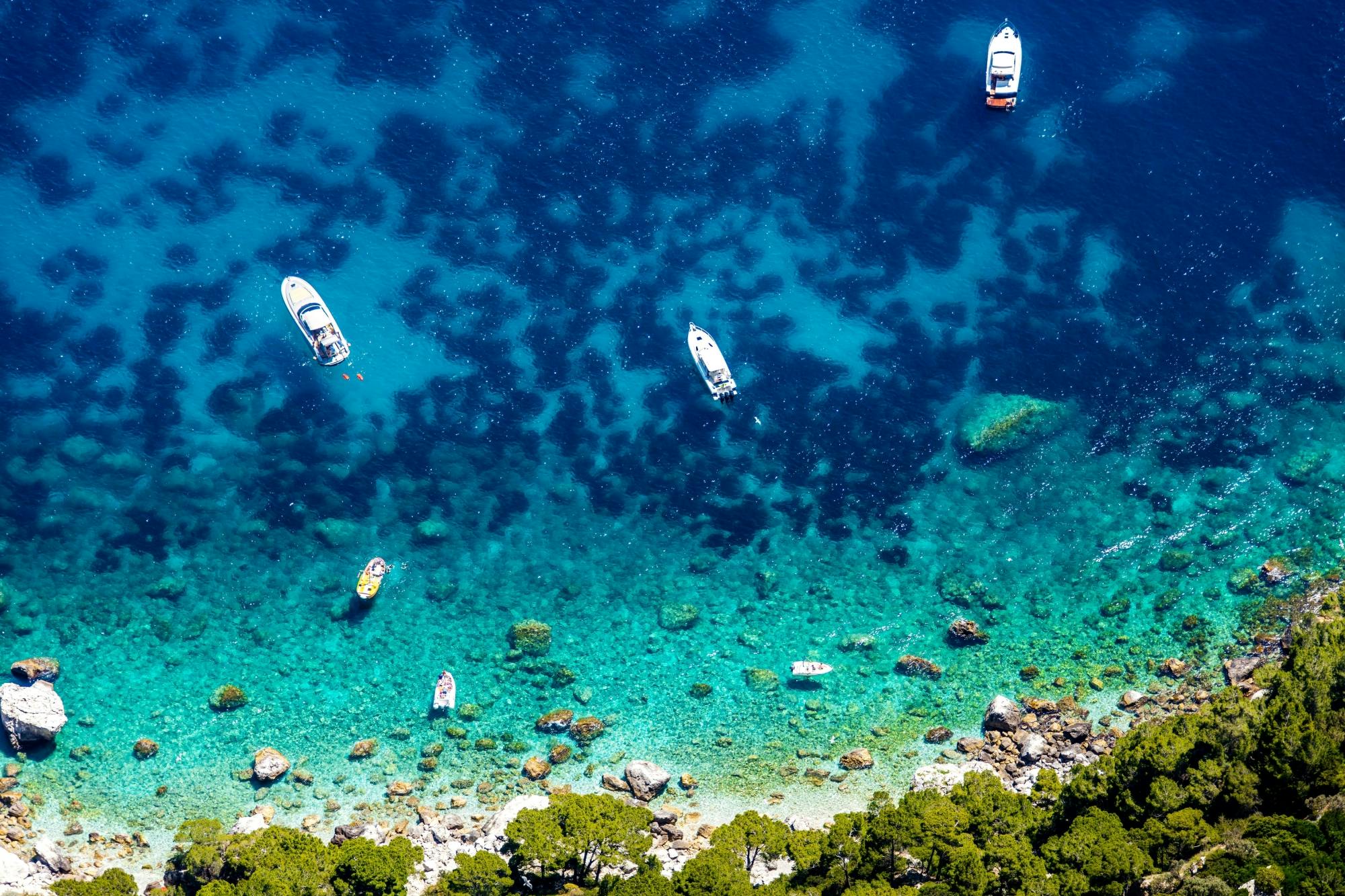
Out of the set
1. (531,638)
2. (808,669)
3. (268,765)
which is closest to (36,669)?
(268,765)

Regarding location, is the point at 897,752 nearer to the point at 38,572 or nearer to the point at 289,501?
the point at 289,501

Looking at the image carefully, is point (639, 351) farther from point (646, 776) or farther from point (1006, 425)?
point (646, 776)

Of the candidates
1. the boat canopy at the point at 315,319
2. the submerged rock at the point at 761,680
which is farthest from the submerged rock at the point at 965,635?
the boat canopy at the point at 315,319

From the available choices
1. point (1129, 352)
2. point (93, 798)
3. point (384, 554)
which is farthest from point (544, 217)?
A: point (93, 798)

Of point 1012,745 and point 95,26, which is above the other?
point 95,26

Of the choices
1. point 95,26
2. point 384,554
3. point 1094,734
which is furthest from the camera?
point 95,26

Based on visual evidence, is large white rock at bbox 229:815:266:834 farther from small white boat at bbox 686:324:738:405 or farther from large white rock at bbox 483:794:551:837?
small white boat at bbox 686:324:738:405
